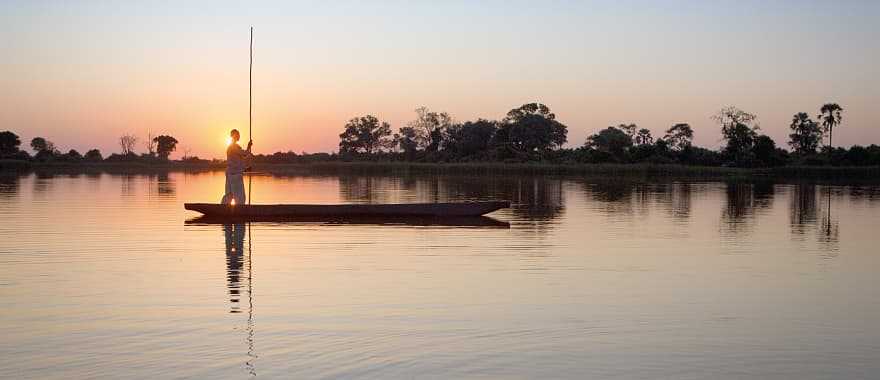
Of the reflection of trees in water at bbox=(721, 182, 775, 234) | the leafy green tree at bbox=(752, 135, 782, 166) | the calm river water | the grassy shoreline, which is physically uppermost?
the leafy green tree at bbox=(752, 135, 782, 166)

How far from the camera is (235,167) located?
54.2 ft

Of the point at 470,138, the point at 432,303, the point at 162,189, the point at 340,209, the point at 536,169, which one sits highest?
the point at 470,138

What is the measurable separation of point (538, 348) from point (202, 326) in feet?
8.71

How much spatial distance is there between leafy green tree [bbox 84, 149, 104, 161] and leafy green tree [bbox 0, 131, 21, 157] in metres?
14.5

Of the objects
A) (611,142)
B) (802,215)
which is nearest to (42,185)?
(802,215)

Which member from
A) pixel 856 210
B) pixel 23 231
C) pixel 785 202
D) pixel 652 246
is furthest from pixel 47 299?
pixel 785 202

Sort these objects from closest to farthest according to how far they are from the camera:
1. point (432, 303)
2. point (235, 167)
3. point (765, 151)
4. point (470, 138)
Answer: point (432, 303), point (235, 167), point (765, 151), point (470, 138)

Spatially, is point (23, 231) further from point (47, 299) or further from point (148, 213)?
point (47, 299)

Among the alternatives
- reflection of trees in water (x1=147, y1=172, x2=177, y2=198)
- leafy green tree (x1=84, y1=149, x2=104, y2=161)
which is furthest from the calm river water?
leafy green tree (x1=84, y1=149, x2=104, y2=161)

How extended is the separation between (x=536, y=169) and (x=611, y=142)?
16762 millimetres

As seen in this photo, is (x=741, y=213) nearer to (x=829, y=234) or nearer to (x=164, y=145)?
(x=829, y=234)

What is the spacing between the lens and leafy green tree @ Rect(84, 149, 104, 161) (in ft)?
284

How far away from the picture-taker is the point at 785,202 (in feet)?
87.4

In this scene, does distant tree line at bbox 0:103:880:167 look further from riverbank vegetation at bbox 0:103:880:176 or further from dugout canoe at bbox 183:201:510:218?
dugout canoe at bbox 183:201:510:218
